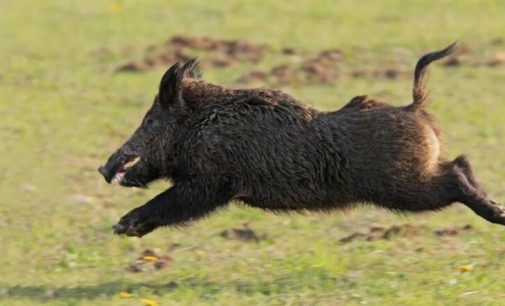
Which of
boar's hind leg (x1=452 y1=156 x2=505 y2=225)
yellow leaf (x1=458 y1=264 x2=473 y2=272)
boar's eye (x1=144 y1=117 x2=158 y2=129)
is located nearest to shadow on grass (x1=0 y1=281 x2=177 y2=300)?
boar's eye (x1=144 y1=117 x2=158 y2=129)

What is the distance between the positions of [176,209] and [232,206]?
2.47 m

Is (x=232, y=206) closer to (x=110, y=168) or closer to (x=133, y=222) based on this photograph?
(x=110, y=168)

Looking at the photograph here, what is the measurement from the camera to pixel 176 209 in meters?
7.86

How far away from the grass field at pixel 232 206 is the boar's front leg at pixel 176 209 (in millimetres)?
423

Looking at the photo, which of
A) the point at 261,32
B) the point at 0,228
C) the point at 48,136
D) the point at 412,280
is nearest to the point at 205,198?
the point at 412,280

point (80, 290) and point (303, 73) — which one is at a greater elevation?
point (303, 73)

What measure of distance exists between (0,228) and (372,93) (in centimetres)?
586

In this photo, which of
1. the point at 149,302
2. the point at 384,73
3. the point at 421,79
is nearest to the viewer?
the point at 149,302

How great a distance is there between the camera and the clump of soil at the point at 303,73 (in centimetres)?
1477

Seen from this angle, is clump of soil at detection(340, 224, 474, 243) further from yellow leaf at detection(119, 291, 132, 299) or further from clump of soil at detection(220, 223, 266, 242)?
yellow leaf at detection(119, 291, 132, 299)

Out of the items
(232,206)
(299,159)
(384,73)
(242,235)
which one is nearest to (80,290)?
(299,159)

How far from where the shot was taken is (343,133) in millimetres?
7762

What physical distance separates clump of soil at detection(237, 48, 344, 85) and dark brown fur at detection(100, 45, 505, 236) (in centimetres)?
665

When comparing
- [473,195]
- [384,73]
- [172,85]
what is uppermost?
[384,73]
